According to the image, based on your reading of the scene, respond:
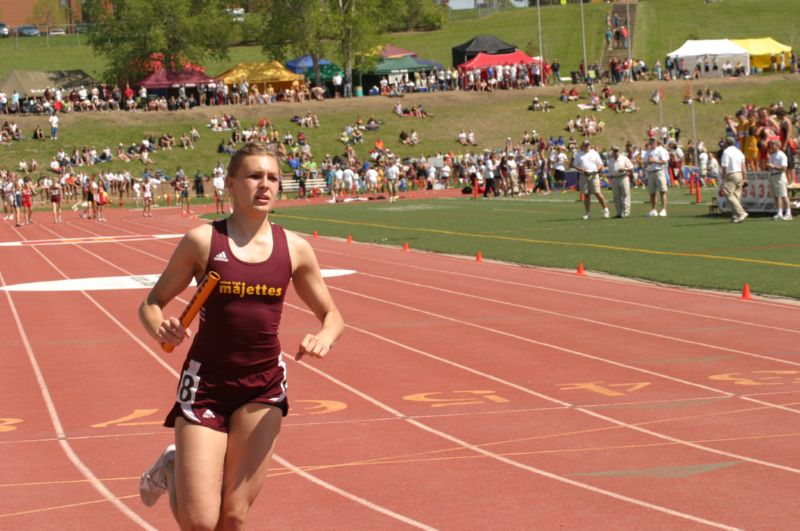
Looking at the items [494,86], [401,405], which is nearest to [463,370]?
[401,405]

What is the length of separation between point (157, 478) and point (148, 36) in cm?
7859

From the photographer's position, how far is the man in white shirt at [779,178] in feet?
93.9

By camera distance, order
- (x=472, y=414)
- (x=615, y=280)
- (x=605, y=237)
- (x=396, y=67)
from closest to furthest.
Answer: (x=472, y=414) → (x=615, y=280) → (x=605, y=237) → (x=396, y=67)

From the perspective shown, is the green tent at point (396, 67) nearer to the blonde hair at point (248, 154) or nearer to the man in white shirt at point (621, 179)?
the man in white shirt at point (621, 179)

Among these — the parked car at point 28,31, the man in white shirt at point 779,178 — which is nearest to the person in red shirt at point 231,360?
the man in white shirt at point 779,178

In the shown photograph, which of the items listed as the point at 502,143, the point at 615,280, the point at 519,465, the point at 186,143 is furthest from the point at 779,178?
the point at 186,143

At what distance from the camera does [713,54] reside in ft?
266

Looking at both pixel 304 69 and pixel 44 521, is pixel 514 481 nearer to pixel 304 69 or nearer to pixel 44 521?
pixel 44 521

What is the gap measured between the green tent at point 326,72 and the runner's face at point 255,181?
79.5 meters

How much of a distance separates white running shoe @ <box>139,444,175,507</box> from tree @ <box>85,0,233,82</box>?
78.0 metres

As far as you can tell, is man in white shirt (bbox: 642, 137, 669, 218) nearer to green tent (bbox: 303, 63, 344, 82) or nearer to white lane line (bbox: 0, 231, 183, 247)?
white lane line (bbox: 0, 231, 183, 247)

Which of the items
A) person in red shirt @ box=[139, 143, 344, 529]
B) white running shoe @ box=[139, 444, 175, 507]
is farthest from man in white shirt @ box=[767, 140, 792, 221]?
white running shoe @ box=[139, 444, 175, 507]

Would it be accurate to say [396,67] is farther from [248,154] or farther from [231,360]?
[231,360]

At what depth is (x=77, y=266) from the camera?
90.0 ft
